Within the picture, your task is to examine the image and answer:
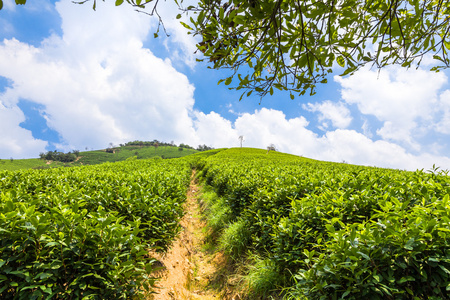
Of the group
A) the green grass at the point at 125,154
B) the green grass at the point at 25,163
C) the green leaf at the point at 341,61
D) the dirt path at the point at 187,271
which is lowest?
the dirt path at the point at 187,271

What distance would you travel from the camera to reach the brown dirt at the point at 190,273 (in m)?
3.73

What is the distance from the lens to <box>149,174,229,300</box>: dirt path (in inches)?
147

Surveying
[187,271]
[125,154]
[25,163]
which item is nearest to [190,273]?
[187,271]

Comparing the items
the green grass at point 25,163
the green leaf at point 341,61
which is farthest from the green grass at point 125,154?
the green leaf at point 341,61

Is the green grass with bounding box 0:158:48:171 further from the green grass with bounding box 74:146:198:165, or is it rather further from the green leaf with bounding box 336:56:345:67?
the green leaf with bounding box 336:56:345:67

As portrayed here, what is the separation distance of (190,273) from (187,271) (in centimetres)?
10

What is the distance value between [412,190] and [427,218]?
5.52 ft

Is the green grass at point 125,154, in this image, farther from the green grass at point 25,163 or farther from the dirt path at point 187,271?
the dirt path at point 187,271

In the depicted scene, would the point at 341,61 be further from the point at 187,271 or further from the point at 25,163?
the point at 25,163

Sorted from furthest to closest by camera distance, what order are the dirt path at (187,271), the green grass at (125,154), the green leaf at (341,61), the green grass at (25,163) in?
the green grass at (125,154) < the green grass at (25,163) < the dirt path at (187,271) < the green leaf at (341,61)

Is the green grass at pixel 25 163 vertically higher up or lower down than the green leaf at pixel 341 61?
higher up

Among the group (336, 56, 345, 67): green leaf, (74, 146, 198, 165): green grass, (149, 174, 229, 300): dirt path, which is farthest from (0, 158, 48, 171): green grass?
(336, 56, 345, 67): green leaf

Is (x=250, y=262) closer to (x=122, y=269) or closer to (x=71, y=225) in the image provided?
(x=122, y=269)

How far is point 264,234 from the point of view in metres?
3.83
